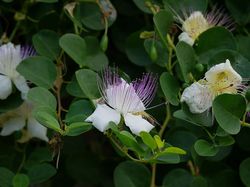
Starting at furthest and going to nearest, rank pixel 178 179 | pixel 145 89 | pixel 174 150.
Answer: pixel 178 179 < pixel 145 89 < pixel 174 150

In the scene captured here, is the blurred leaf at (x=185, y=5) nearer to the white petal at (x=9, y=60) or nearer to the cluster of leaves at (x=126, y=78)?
the cluster of leaves at (x=126, y=78)

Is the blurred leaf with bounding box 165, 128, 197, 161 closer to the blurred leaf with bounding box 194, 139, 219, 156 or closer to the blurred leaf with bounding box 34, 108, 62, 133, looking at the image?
the blurred leaf with bounding box 194, 139, 219, 156

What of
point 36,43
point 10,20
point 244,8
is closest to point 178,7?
point 244,8

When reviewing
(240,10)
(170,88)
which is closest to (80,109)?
(170,88)

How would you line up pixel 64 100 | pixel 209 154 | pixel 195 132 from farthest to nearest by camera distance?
1. pixel 64 100
2. pixel 195 132
3. pixel 209 154

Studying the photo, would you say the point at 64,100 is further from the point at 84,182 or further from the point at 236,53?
the point at 236,53

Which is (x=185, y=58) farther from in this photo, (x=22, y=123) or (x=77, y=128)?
(x=22, y=123)
